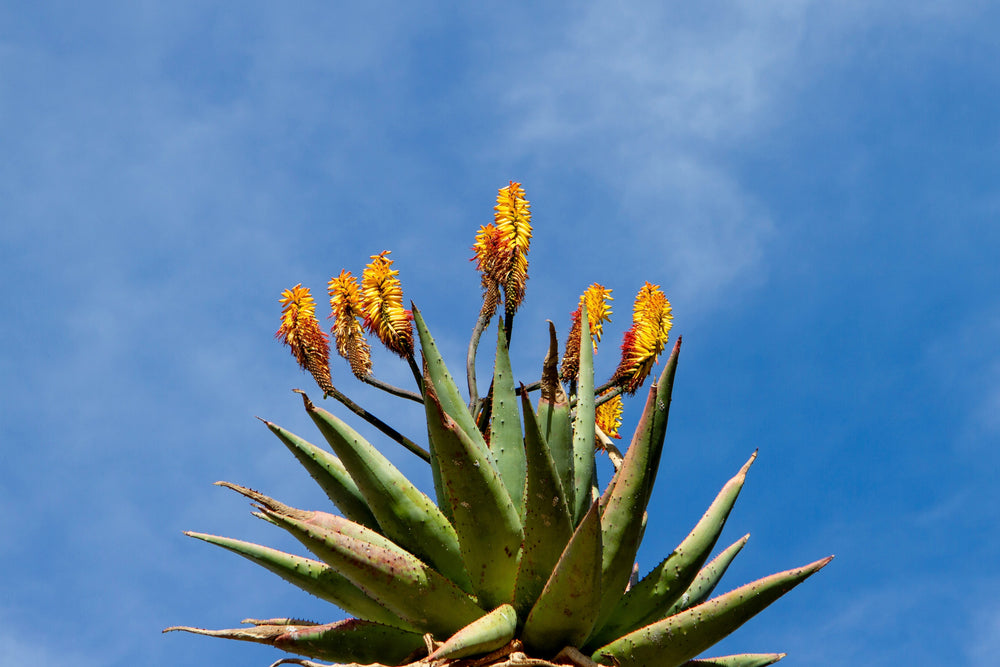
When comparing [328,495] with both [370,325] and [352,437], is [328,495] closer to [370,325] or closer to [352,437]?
[352,437]

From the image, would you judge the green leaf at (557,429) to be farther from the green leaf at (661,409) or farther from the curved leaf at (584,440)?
the green leaf at (661,409)

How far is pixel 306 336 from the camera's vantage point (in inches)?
240

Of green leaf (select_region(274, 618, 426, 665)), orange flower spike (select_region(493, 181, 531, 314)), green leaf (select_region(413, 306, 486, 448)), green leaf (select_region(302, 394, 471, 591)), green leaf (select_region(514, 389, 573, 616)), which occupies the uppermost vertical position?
orange flower spike (select_region(493, 181, 531, 314))

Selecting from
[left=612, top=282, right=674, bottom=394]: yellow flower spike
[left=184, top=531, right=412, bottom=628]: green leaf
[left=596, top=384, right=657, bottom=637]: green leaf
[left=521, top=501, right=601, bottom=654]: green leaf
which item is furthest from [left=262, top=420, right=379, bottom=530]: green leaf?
[left=612, top=282, right=674, bottom=394]: yellow flower spike

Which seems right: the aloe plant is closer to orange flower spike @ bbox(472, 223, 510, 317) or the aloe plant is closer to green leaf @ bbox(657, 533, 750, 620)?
green leaf @ bbox(657, 533, 750, 620)

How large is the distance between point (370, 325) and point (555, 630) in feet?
7.95

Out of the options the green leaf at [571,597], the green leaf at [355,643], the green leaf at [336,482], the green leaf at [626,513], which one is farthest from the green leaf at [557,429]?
the green leaf at [355,643]

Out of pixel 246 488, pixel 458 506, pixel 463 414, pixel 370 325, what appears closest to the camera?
pixel 458 506

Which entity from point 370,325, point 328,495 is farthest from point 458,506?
point 370,325

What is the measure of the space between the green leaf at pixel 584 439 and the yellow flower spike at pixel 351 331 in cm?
153

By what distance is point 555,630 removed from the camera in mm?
4199

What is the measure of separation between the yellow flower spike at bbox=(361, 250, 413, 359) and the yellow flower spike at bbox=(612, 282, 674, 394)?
136cm

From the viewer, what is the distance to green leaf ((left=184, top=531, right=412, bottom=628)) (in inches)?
179

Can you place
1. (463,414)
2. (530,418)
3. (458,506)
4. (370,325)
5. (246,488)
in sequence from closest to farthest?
(530,418), (458,506), (246,488), (463,414), (370,325)
